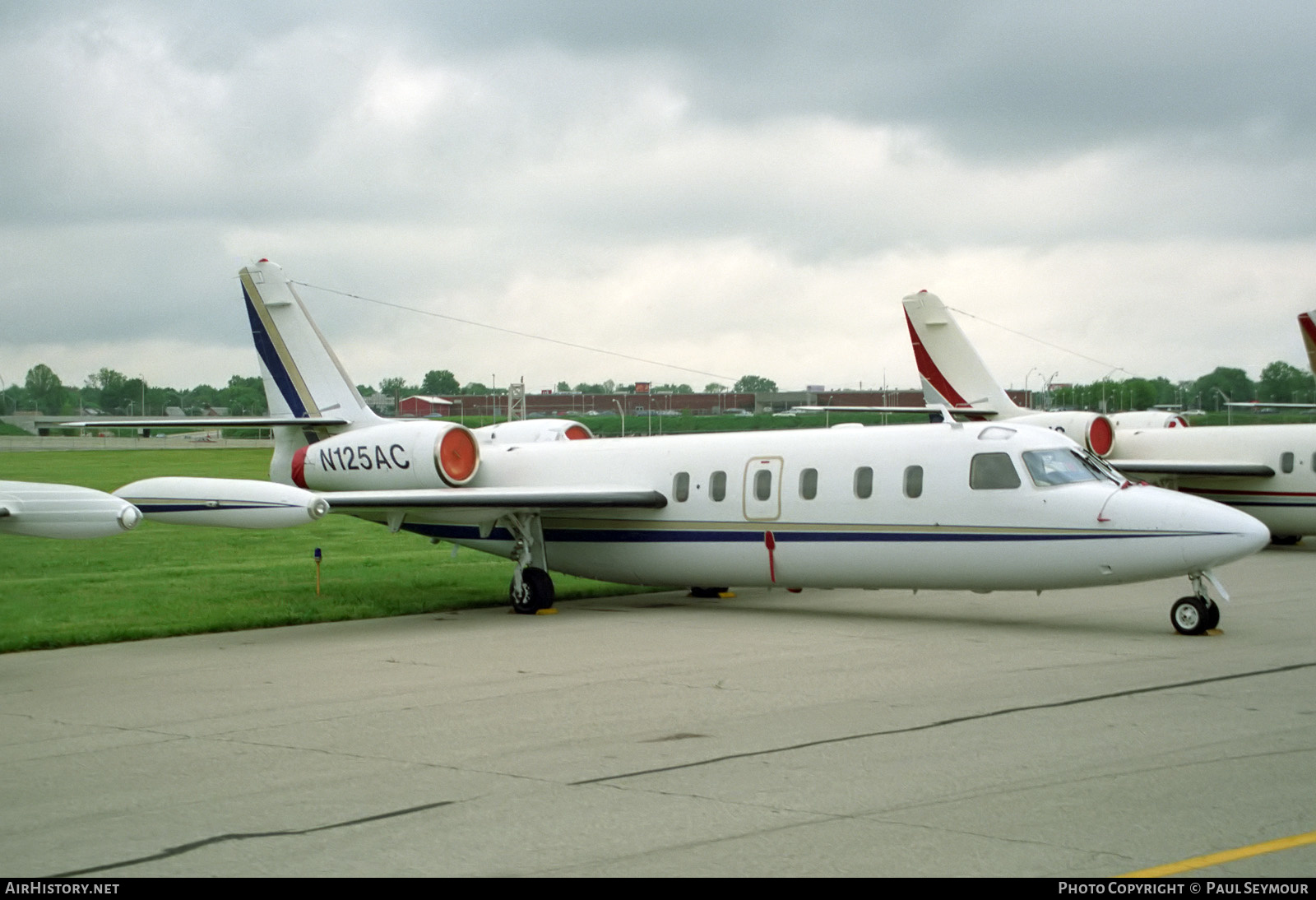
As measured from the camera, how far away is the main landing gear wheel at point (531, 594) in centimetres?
1967

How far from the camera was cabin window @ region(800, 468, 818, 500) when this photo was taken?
59.5 ft

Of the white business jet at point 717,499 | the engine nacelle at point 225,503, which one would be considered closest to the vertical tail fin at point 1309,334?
the white business jet at point 717,499

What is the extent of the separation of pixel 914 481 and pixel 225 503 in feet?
27.3

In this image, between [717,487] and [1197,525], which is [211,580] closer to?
[717,487]

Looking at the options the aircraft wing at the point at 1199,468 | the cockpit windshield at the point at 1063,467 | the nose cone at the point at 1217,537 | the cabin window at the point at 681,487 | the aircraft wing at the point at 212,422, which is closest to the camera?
the nose cone at the point at 1217,537

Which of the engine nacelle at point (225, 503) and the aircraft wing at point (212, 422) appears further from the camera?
the aircraft wing at point (212, 422)

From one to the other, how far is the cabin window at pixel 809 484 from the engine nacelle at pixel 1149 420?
21117 millimetres

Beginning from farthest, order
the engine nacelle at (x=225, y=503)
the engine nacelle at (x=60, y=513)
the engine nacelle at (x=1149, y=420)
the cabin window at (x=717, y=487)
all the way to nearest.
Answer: the engine nacelle at (x=1149, y=420), the cabin window at (x=717, y=487), the engine nacelle at (x=225, y=503), the engine nacelle at (x=60, y=513)

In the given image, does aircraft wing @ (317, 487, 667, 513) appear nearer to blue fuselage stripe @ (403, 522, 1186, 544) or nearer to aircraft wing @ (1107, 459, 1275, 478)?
blue fuselage stripe @ (403, 522, 1186, 544)

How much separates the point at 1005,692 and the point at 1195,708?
5.08 ft

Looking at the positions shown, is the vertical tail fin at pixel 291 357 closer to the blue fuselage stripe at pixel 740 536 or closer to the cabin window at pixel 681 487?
the blue fuselage stripe at pixel 740 536

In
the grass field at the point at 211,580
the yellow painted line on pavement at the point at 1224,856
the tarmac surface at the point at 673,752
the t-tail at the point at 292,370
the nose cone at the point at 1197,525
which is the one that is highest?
the t-tail at the point at 292,370

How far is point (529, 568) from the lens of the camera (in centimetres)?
1994

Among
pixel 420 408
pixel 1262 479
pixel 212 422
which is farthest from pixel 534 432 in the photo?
pixel 420 408
